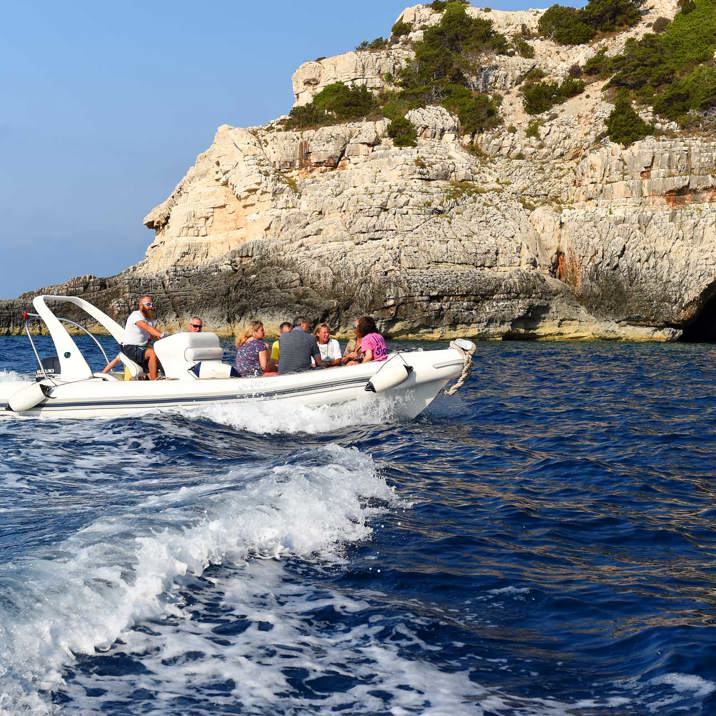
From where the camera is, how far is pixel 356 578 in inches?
210

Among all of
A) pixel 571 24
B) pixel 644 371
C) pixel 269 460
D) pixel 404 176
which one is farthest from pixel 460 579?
pixel 571 24

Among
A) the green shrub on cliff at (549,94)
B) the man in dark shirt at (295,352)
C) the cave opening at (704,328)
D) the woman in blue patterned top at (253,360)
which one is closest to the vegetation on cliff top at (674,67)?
the green shrub on cliff at (549,94)

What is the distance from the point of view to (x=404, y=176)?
39031mm

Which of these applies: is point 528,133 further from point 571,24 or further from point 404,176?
point 571,24

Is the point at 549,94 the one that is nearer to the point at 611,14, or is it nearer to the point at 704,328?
the point at 611,14

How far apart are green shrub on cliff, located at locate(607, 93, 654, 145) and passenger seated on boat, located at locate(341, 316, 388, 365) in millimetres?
28821

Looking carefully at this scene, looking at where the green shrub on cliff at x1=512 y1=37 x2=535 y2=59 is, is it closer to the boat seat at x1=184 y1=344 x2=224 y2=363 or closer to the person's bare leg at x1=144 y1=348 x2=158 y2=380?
the boat seat at x1=184 y1=344 x2=224 y2=363

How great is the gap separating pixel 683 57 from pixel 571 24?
426 inches

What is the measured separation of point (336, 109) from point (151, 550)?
142 ft

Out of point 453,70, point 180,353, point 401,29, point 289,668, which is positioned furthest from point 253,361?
point 401,29

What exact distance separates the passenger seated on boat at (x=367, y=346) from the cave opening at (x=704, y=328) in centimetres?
2572

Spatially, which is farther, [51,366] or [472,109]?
[472,109]

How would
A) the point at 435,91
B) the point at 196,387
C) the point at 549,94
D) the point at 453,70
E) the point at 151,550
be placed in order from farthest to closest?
the point at 453,70
the point at 435,91
the point at 549,94
the point at 196,387
the point at 151,550

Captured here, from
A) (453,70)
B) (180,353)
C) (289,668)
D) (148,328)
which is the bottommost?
(289,668)
